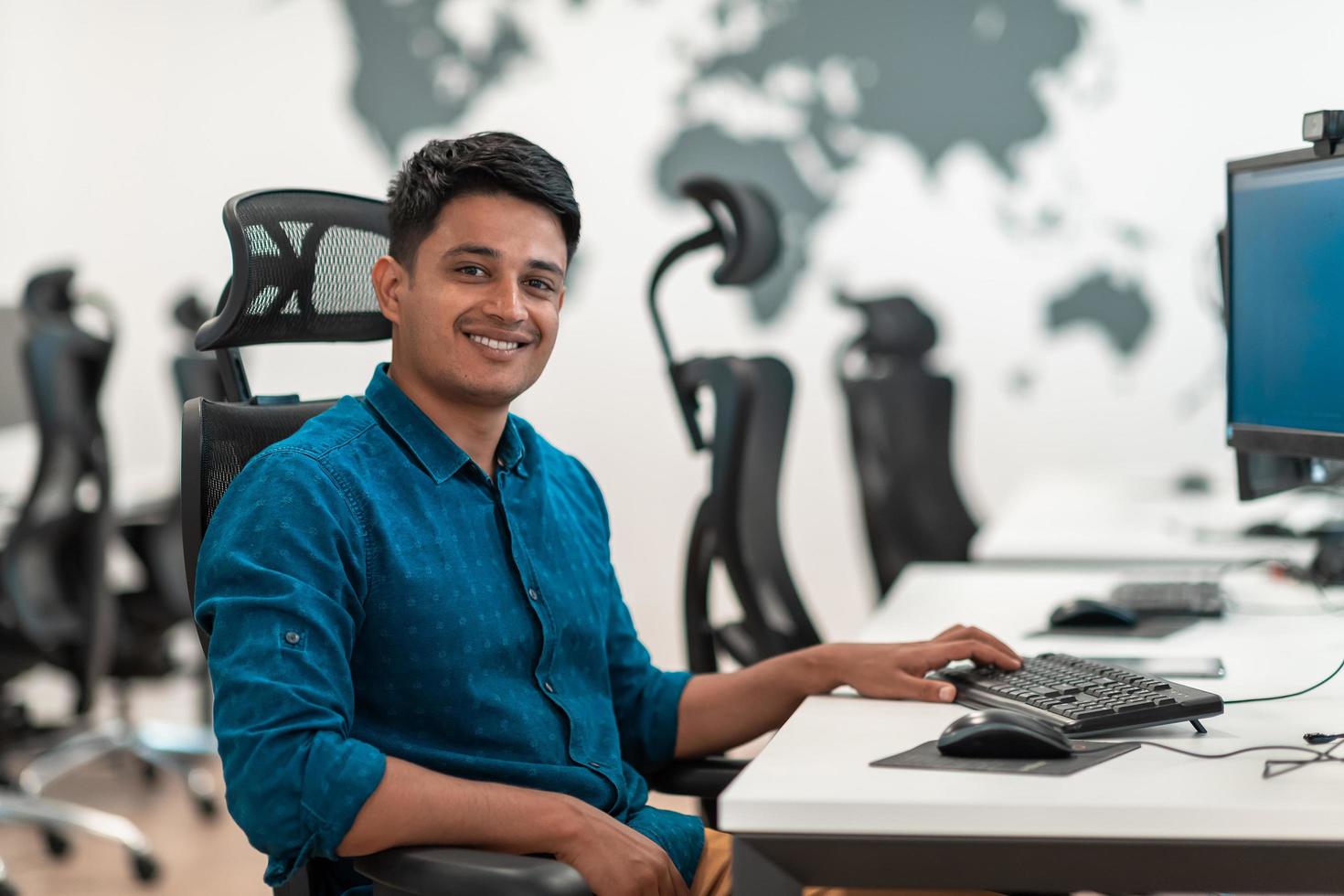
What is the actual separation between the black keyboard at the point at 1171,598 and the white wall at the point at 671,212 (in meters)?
2.41

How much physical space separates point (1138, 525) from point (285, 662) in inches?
93.2

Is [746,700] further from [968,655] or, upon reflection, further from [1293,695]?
[1293,695]

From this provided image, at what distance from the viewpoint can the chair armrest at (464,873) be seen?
1.15 m

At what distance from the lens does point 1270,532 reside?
2971 millimetres

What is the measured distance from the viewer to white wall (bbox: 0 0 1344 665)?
15.5 ft

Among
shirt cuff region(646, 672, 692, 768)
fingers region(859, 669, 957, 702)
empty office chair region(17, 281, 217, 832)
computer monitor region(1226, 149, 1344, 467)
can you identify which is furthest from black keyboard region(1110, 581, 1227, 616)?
empty office chair region(17, 281, 217, 832)

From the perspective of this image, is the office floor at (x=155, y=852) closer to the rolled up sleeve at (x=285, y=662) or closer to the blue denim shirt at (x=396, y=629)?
the blue denim shirt at (x=396, y=629)

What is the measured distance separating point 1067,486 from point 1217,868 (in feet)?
9.96

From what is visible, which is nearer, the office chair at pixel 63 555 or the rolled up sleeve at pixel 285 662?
the rolled up sleeve at pixel 285 662

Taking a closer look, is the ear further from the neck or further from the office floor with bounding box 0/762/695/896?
the office floor with bounding box 0/762/695/896

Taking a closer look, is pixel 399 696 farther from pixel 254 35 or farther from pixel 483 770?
pixel 254 35

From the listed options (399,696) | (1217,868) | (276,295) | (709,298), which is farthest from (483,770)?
(709,298)

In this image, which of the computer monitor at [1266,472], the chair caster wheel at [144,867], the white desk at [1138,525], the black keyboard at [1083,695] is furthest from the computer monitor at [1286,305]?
the chair caster wheel at [144,867]

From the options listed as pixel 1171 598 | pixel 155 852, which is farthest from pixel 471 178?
pixel 155 852
